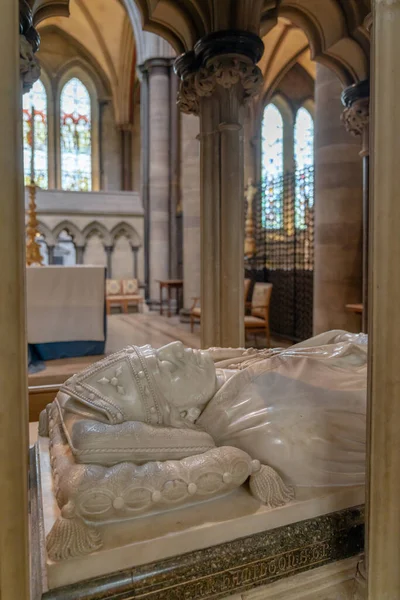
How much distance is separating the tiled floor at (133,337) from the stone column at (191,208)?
2.71 feet

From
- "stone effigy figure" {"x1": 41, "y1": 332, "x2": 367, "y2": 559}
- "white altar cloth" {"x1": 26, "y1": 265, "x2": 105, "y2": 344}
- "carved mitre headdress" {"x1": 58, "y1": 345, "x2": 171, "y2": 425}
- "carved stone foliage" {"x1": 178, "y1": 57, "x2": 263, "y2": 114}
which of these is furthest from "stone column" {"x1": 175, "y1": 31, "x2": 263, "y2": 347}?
"carved mitre headdress" {"x1": 58, "y1": 345, "x2": 171, "y2": 425}

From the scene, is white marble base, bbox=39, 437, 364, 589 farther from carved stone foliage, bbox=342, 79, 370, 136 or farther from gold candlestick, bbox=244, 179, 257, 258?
gold candlestick, bbox=244, 179, 257, 258

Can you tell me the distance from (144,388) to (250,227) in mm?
8007

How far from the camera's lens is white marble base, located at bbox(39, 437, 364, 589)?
1.18 meters

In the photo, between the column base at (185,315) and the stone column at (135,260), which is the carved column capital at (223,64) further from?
the stone column at (135,260)

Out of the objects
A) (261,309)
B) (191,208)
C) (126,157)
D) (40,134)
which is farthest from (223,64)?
(40,134)

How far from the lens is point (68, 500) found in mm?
1210

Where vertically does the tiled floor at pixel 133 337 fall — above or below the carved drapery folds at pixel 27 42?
below

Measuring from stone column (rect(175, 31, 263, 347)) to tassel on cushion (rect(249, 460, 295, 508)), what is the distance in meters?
2.51

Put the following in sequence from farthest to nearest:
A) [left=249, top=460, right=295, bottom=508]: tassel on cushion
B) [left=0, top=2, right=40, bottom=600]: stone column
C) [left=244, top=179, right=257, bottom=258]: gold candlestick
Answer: [left=244, top=179, right=257, bottom=258]: gold candlestick
[left=249, top=460, right=295, bottom=508]: tassel on cushion
[left=0, top=2, right=40, bottom=600]: stone column

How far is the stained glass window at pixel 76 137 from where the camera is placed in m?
16.1

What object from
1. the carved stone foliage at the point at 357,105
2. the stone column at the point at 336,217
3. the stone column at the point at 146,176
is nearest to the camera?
the carved stone foliage at the point at 357,105

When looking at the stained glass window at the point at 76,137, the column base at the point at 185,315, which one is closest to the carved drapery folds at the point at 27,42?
the column base at the point at 185,315

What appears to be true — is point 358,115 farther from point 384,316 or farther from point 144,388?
point 144,388
